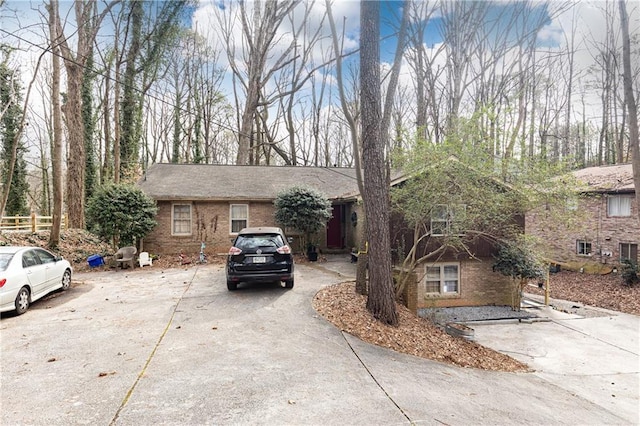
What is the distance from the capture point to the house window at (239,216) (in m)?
15.6

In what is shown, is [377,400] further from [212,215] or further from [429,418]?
[212,215]

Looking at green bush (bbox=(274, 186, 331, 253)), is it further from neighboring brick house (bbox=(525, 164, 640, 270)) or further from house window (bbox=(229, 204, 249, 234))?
neighboring brick house (bbox=(525, 164, 640, 270))

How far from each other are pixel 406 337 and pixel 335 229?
11032 mm

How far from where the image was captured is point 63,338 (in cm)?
557

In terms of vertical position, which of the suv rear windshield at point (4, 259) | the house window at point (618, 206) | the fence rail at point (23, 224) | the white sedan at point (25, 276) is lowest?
the white sedan at point (25, 276)

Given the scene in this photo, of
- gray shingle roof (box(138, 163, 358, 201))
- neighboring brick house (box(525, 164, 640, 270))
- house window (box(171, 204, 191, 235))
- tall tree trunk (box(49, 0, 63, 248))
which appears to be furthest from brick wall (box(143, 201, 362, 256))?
neighboring brick house (box(525, 164, 640, 270))

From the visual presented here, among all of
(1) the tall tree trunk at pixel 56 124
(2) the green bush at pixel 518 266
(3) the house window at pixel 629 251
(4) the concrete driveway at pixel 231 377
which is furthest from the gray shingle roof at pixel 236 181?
(3) the house window at pixel 629 251

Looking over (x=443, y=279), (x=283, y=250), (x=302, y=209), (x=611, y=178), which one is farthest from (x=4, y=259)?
(x=611, y=178)

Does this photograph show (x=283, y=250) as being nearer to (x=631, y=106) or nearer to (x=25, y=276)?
(x=25, y=276)

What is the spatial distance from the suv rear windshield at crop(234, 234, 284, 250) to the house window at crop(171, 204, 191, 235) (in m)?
7.82

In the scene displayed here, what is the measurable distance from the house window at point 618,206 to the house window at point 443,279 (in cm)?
1187

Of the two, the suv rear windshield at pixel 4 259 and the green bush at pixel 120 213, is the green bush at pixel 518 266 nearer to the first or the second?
the green bush at pixel 120 213

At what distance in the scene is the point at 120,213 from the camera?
12.5 metres

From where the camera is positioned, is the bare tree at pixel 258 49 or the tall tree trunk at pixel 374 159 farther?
the bare tree at pixel 258 49
